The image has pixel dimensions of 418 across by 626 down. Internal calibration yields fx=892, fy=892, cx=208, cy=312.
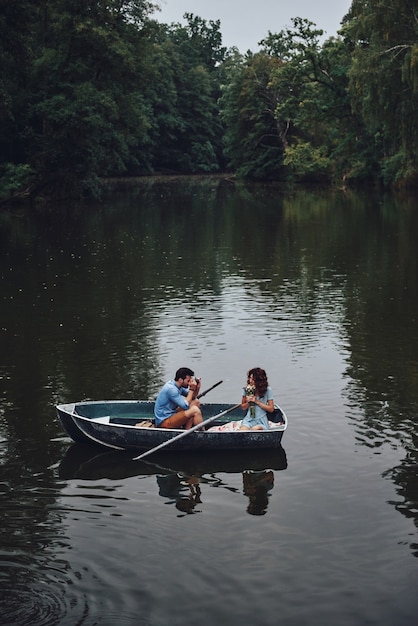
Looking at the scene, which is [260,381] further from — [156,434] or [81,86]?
[81,86]

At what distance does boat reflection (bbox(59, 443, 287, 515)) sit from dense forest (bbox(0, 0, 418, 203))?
110 ft

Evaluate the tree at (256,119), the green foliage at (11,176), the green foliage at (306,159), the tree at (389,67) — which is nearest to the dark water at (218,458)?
the tree at (389,67)

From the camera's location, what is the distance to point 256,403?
47.8ft

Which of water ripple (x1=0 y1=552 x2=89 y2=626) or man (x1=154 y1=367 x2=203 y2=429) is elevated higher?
man (x1=154 y1=367 x2=203 y2=429)

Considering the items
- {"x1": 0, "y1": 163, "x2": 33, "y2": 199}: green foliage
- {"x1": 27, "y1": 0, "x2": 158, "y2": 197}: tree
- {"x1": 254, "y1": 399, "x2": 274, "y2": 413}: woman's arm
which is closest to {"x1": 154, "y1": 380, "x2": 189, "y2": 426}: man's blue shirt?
{"x1": 254, "y1": 399, "x2": 274, "y2": 413}: woman's arm

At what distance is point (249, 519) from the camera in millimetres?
11875

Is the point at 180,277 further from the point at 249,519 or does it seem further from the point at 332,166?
the point at 332,166

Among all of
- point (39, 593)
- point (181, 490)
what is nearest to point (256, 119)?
point (181, 490)

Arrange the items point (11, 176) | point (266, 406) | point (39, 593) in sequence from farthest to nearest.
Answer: point (11, 176) < point (266, 406) < point (39, 593)

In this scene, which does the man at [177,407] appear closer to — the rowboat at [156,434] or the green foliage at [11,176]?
the rowboat at [156,434]

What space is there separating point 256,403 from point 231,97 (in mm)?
96150

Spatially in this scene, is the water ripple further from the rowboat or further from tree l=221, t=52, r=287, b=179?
tree l=221, t=52, r=287, b=179

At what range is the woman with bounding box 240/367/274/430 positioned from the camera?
14.6 meters

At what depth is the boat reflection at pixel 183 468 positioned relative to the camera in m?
13.0
